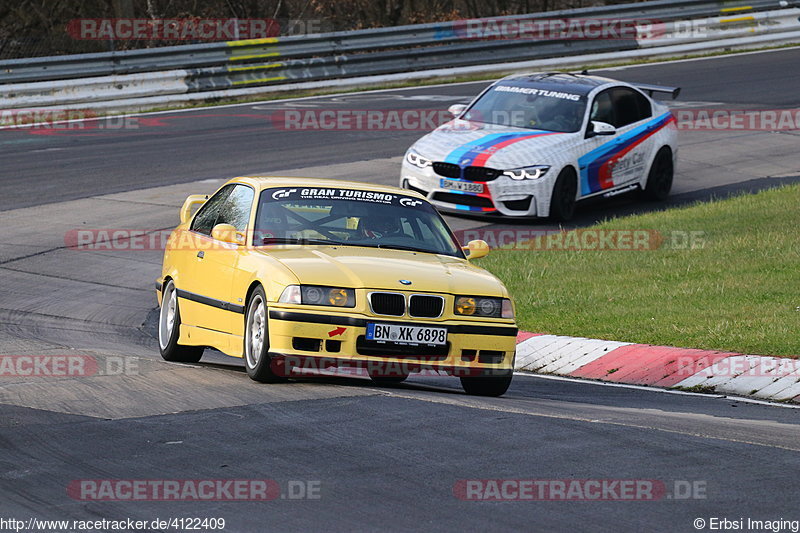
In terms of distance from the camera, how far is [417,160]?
56.8 feet

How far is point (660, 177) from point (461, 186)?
11.7ft

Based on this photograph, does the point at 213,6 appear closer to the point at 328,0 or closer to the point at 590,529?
the point at 328,0

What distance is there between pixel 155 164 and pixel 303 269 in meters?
12.1

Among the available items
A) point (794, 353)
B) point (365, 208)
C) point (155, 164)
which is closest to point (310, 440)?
point (365, 208)

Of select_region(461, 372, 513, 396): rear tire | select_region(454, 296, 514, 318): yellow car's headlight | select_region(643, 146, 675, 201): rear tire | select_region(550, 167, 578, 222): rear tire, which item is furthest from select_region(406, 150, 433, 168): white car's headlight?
select_region(454, 296, 514, 318): yellow car's headlight

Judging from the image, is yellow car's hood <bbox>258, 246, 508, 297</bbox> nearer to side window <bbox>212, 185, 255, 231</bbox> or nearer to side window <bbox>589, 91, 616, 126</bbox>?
side window <bbox>212, 185, 255, 231</bbox>

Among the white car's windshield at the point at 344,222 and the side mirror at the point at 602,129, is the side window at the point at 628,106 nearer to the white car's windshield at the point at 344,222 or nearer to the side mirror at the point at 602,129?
the side mirror at the point at 602,129

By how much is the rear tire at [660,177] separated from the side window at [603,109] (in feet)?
3.33

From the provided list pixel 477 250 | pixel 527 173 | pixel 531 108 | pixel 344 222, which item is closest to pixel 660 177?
pixel 531 108

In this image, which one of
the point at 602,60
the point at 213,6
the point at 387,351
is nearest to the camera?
the point at 387,351

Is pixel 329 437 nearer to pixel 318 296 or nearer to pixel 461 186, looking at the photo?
pixel 318 296

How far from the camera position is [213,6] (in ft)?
121

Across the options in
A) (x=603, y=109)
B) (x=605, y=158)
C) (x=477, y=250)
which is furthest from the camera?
→ (x=603, y=109)

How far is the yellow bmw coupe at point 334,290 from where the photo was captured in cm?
847
